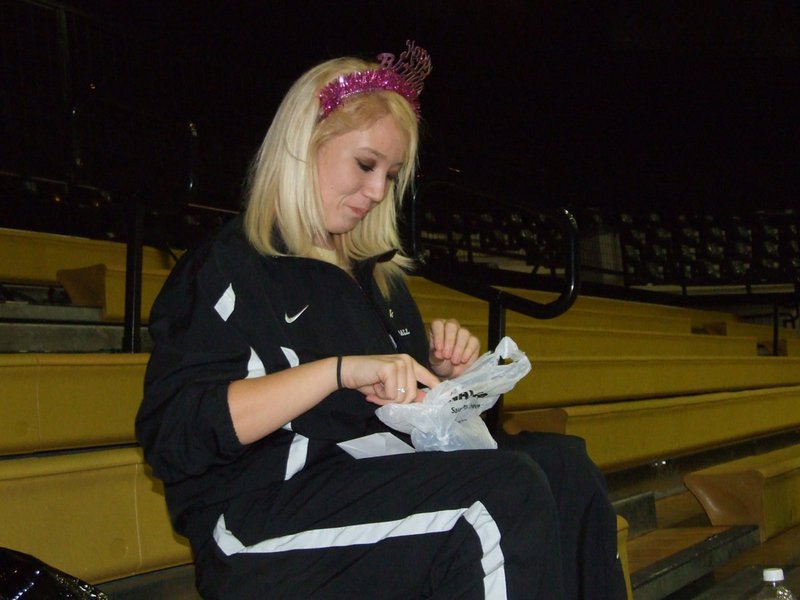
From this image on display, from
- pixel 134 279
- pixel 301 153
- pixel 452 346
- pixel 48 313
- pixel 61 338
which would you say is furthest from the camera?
pixel 48 313

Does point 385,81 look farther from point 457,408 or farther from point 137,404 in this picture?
point 137,404

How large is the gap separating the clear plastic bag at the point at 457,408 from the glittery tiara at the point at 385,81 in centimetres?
47

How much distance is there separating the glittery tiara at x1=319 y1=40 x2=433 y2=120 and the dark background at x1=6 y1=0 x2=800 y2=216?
14.9 ft

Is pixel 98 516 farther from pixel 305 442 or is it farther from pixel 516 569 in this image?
pixel 516 569

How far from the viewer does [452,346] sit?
5.10ft

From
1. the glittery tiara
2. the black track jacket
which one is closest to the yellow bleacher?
the black track jacket

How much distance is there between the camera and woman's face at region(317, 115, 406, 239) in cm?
143

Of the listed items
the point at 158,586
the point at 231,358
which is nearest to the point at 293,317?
the point at 231,358

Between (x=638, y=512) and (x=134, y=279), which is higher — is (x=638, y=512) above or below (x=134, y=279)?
below

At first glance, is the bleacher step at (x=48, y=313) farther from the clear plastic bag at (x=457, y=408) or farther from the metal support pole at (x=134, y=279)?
the clear plastic bag at (x=457, y=408)

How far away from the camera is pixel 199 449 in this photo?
A: 1137mm

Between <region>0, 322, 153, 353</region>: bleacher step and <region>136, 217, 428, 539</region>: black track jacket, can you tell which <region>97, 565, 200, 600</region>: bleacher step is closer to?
<region>136, 217, 428, 539</region>: black track jacket

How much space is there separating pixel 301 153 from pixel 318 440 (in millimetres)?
444

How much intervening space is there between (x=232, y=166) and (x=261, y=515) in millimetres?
3952
